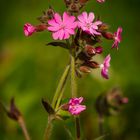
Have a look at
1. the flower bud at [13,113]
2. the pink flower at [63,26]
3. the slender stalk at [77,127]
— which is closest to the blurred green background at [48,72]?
the flower bud at [13,113]

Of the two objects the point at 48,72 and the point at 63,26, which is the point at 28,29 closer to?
the point at 63,26

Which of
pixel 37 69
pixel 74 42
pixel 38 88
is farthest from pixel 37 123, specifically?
pixel 74 42

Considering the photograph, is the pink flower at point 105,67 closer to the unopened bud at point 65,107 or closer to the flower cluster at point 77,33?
the flower cluster at point 77,33

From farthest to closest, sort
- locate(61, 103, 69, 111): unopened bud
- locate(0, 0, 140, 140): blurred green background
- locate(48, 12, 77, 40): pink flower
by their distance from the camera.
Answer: locate(0, 0, 140, 140): blurred green background → locate(61, 103, 69, 111): unopened bud → locate(48, 12, 77, 40): pink flower

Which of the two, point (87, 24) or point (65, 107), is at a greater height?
point (87, 24)

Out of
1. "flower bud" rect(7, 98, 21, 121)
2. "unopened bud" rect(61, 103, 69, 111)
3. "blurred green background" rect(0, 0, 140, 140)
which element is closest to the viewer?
"unopened bud" rect(61, 103, 69, 111)

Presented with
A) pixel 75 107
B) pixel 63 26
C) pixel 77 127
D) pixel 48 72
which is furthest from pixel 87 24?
pixel 48 72

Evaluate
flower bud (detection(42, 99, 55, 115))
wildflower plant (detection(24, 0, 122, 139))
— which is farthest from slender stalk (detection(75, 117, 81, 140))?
flower bud (detection(42, 99, 55, 115))

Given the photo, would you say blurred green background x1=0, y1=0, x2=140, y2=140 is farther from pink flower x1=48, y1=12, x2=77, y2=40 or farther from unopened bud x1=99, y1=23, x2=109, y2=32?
pink flower x1=48, y1=12, x2=77, y2=40
